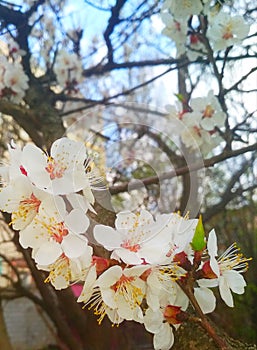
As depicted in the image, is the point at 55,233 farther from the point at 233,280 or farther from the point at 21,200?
the point at 233,280

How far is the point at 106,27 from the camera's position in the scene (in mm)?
1694

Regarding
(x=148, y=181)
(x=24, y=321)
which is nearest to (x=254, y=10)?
(x=148, y=181)

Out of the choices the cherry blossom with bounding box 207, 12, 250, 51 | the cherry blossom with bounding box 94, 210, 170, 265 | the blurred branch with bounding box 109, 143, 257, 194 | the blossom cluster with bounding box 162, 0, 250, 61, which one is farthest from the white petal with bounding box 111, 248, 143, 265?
the cherry blossom with bounding box 207, 12, 250, 51

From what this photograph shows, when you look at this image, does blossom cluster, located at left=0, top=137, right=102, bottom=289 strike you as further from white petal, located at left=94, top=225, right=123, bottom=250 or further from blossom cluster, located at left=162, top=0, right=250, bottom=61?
blossom cluster, located at left=162, top=0, right=250, bottom=61

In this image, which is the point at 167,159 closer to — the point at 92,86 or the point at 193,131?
the point at 193,131

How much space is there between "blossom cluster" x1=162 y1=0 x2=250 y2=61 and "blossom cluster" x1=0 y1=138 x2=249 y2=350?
2.49 feet

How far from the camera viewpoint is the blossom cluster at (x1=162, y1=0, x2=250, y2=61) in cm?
125

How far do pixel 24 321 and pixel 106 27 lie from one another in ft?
8.32

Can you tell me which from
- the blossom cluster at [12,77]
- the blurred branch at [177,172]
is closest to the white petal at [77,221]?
the blurred branch at [177,172]

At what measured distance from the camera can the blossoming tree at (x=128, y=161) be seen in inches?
23.5

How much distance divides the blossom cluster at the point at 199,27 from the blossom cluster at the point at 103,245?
76 centimetres

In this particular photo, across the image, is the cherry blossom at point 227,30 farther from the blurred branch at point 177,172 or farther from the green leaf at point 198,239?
the green leaf at point 198,239

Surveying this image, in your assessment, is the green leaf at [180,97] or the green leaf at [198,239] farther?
the green leaf at [180,97]

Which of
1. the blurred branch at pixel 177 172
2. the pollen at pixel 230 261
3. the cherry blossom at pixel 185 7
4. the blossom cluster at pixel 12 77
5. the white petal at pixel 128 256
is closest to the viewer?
the white petal at pixel 128 256
